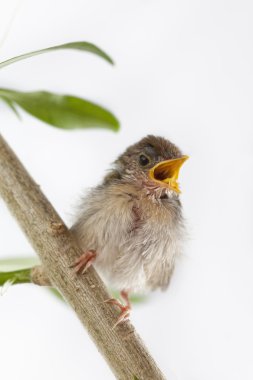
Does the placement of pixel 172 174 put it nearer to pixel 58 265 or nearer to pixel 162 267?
pixel 162 267

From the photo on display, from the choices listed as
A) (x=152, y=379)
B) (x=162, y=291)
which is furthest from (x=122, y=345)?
(x=162, y=291)

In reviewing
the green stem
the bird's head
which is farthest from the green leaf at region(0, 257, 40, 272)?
the bird's head

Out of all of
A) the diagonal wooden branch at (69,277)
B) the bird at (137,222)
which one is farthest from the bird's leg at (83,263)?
the bird at (137,222)

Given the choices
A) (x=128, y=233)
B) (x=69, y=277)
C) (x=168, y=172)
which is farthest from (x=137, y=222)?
(x=69, y=277)

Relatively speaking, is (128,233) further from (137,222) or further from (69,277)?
(69,277)

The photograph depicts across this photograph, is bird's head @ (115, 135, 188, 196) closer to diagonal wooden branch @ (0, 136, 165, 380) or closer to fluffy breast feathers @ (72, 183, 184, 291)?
fluffy breast feathers @ (72, 183, 184, 291)

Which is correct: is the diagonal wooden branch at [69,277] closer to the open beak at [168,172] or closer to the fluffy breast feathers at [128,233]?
the fluffy breast feathers at [128,233]
